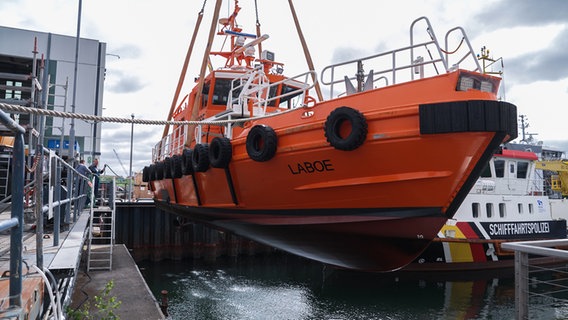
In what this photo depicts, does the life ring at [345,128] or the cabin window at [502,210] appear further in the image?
the cabin window at [502,210]

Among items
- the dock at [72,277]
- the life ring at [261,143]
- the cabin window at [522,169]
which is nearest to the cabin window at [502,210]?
the cabin window at [522,169]

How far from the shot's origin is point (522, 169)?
43.4ft

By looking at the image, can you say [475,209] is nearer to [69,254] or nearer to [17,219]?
[69,254]

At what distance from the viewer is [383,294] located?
9.85 metres

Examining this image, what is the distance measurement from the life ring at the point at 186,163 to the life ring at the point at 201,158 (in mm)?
490

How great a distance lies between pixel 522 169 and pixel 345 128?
36.3 ft

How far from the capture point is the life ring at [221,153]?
6.14 meters

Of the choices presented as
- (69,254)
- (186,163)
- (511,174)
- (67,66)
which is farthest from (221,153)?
(67,66)

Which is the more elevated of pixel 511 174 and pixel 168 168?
pixel 511 174

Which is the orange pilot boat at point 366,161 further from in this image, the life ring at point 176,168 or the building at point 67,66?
the building at point 67,66

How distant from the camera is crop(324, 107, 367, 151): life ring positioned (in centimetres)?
464

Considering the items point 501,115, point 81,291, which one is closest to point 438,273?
point 501,115

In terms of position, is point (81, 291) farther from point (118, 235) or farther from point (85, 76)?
point (85, 76)

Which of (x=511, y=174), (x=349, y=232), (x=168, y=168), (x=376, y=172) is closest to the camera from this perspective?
(x=376, y=172)
